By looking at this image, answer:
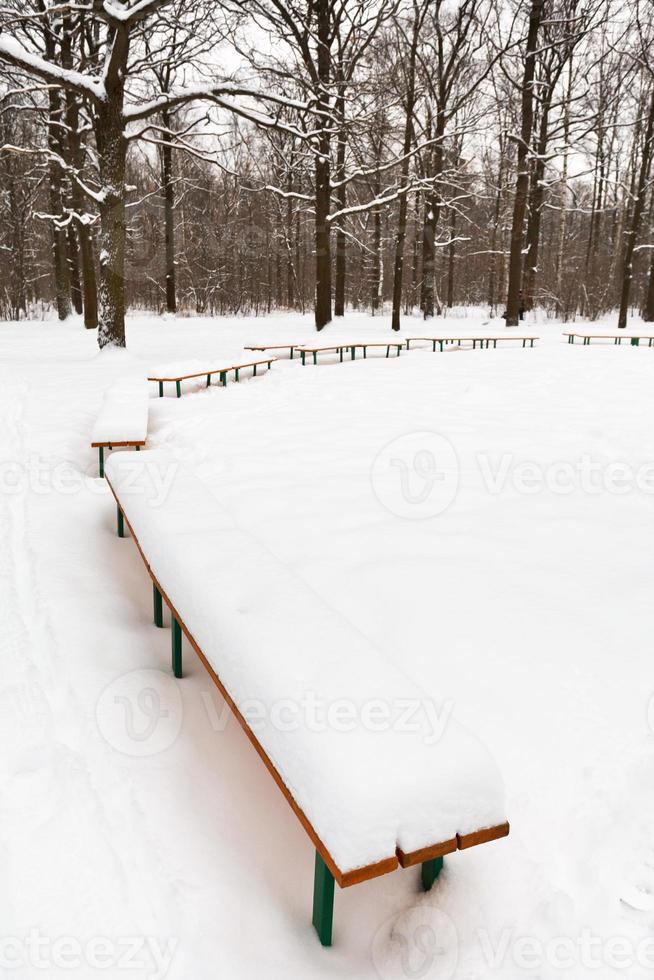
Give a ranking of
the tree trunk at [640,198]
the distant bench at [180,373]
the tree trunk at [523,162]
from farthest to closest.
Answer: the tree trunk at [640,198]
the tree trunk at [523,162]
the distant bench at [180,373]

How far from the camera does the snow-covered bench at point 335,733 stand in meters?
1.58

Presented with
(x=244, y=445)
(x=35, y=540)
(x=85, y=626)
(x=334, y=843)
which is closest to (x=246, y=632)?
(x=334, y=843)

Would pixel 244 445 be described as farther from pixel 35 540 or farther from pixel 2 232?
pixel 2 232

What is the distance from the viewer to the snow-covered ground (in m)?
→ 1.79

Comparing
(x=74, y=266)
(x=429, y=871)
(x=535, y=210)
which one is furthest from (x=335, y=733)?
(x=74, y=266)

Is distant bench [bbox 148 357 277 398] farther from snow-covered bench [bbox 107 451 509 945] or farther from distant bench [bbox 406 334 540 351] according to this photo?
snow-covered bench [bbox 107 451 509 945]

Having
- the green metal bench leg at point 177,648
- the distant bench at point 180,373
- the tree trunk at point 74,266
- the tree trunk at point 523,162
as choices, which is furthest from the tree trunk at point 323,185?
the green metal bench leg at point 177,648

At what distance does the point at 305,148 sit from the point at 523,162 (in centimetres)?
580

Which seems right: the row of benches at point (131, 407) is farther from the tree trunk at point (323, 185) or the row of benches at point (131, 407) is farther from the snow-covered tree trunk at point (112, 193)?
the tree trunk at point (323, 185)

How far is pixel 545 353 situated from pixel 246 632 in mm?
12921

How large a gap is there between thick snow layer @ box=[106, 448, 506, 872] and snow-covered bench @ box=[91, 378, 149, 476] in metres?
2.69

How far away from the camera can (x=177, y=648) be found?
114 inches

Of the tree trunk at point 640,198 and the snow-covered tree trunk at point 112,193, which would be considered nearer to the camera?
the snow-covered tree trunk at point 112,193

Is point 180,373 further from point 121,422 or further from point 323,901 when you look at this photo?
point 323,901
